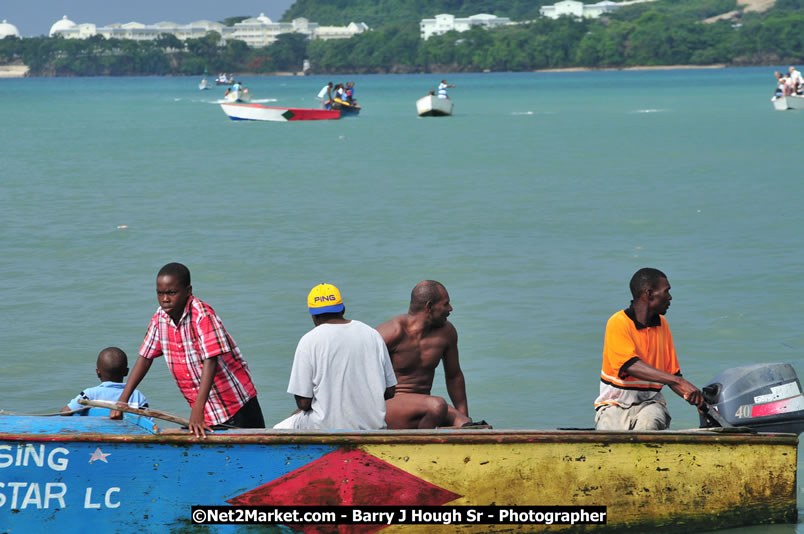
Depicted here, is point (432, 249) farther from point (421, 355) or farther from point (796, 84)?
point (796, 84)

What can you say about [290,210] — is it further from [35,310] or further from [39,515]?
[39,515]

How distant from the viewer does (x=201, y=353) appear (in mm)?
6148

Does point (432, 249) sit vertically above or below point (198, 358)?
below

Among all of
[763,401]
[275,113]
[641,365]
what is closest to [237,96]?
[275,113]

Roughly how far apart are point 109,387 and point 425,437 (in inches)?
78.8

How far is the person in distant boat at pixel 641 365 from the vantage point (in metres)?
6.56

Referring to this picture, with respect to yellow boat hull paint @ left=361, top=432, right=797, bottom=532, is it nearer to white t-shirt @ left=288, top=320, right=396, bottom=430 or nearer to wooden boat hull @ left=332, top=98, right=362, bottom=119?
white t-shirt @ left=288, top=320, right=396, bottom=430

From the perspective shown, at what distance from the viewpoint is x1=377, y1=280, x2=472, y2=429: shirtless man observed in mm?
6719

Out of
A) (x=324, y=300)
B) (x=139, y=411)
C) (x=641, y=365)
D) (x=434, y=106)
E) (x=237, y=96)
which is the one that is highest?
(x=324, y=300)

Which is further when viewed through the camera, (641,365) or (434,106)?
(434,106)

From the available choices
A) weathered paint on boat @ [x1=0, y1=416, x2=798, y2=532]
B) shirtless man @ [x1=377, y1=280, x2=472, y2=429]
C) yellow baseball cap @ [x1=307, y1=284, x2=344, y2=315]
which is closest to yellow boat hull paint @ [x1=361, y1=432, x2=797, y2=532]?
weathered paint on boat @ [x1=0, y1=416, x2=798, y2=532]

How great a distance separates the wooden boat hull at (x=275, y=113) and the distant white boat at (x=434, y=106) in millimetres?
4156

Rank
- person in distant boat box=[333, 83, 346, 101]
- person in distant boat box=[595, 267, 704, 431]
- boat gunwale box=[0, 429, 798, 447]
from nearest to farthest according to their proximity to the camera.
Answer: boat gunwale box=[0, 429, 798, 447]
person in distant boat box=[595, 267, 704, 431]
person in distant boat box=[333, 83, 346, 101]

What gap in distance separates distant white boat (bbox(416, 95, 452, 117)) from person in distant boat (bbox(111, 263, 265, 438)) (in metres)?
47.9
